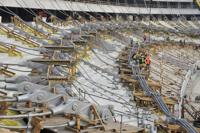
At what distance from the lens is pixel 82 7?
129ft

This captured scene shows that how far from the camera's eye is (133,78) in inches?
591

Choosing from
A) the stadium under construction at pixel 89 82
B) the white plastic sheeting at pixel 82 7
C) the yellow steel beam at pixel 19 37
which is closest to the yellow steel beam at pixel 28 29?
the stadium under construction at pixel 89 82

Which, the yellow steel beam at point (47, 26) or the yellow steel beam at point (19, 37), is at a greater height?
the yellow steel beam at point (47, 26)

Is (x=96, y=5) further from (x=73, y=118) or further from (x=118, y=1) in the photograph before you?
(x=73, y=118)

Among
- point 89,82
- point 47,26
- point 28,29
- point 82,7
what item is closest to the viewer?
point 89,82

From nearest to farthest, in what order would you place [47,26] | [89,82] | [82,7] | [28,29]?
[89,82] → [28,29] → [47,26] → [82,7]

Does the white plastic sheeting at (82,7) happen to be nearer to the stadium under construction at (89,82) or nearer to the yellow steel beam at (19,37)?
the stadium under construction at (89,82)

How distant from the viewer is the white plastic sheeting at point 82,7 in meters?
29.9

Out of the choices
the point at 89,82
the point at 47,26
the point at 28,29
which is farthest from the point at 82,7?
the point at 89,82

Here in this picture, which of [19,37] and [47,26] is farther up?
[47,26]

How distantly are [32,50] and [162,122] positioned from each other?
217 inches

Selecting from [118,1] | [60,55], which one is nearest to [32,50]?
[60,55]

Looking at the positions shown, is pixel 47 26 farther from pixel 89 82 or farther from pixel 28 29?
pixel 89 82

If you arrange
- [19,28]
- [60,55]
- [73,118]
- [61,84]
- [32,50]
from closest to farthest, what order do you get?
[73,118] < [61,84] < [60,55] < [32,50] < [19,28]
